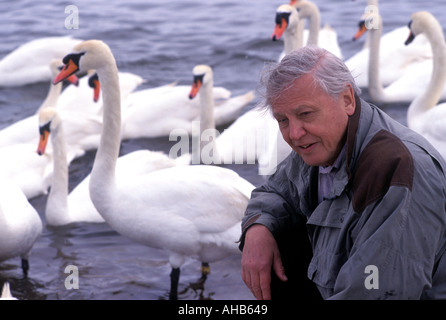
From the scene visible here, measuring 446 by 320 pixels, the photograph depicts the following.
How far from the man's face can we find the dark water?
96.9 inches

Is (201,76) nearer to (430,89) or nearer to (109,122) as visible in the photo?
(109,122)

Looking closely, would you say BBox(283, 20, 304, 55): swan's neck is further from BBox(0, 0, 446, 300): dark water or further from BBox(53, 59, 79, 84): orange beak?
BBox(53, 59, 79, 84): orange beak

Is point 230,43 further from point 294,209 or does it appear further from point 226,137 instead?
point 294,209

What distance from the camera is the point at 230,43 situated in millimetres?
11320

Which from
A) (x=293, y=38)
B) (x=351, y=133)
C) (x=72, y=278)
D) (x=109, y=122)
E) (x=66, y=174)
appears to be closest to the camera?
(x=351, y=133)

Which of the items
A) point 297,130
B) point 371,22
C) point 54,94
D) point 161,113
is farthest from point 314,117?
point 371,22

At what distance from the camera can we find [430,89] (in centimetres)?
722

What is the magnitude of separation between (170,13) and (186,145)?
5926mm

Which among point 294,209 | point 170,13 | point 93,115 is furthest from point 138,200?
point 170,13

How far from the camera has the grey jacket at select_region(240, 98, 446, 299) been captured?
7.89 feet

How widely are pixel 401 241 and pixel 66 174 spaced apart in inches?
168

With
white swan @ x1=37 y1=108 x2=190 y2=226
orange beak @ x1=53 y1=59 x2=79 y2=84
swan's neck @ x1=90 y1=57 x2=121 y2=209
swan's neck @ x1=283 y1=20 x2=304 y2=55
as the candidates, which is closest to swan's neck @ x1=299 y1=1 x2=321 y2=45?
swan's neck @ x1=283 y1=20 x2=304 y2=55

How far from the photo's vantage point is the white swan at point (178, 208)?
504cm

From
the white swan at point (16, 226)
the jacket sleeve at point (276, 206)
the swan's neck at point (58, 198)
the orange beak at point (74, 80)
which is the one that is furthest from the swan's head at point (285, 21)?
the jacket sleeve at point (276, 206)
